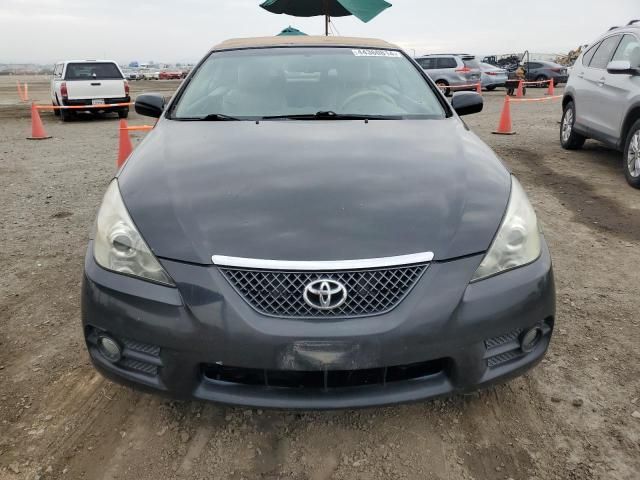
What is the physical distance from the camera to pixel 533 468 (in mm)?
1910

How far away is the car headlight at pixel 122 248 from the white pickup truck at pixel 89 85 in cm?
1297

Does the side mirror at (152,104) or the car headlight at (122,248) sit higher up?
the side mirror at (152,104)

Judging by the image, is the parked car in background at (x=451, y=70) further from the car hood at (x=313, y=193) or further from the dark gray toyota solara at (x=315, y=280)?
the dark gray toyota solara at (x=315, y=280)

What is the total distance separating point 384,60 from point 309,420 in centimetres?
229

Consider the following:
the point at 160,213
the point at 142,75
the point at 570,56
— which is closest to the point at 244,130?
the point at 160,213

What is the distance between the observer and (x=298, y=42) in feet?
11.5

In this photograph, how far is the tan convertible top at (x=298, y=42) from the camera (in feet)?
11.3

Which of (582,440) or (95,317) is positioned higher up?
(95,317)

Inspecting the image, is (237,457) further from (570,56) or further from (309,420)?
(570,56)

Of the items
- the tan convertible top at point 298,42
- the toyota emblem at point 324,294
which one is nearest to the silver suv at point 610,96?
the tan convertible top at point 298,42

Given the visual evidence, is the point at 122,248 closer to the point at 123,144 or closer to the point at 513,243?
the point at 513,243

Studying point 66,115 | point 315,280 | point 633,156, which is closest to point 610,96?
point 633,156

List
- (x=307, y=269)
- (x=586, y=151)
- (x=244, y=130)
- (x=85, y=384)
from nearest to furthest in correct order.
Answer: (x=307, y=269)
(x=85, y=384)
(x=244, y=130)
(x=586, y=151)

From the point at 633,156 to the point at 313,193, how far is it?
5199 mm
